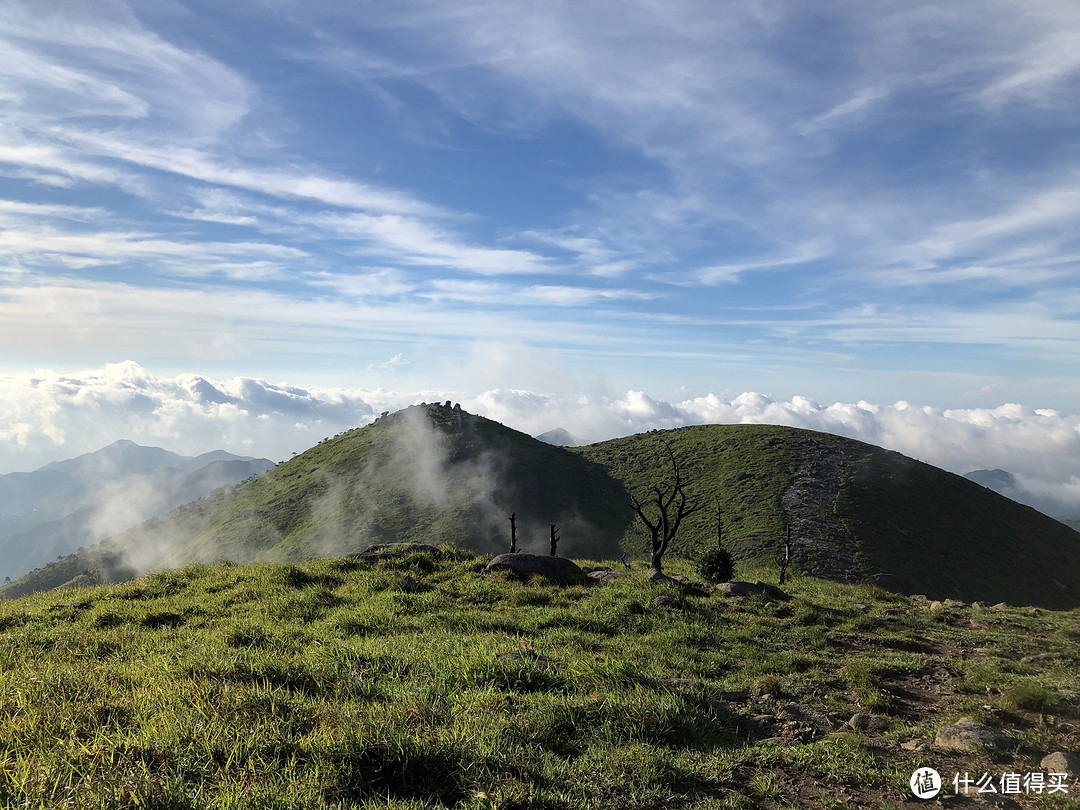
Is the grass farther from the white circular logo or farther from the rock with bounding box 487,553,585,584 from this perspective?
the rock with bounding box 487,553,585,584

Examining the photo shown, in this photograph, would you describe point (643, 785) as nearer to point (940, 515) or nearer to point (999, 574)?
point (999, 574)

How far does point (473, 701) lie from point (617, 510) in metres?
97.7

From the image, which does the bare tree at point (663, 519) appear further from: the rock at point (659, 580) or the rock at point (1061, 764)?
the rock at point (1061, 764)

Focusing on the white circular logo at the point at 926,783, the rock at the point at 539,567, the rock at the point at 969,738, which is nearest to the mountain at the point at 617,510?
the rock at the point at 539,567

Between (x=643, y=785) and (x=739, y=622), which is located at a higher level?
(x=643, y=785)

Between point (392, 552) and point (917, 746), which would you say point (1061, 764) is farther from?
point (392, 552)

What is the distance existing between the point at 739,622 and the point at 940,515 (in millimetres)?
91266

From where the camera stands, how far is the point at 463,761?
5.32 meters

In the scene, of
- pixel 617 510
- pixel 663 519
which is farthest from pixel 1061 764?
pixel 617 510

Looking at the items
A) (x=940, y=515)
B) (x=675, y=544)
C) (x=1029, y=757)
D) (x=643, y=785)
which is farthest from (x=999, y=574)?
(x=643, y=785)

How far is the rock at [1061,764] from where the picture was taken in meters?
6.53

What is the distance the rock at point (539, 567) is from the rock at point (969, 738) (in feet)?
41.6

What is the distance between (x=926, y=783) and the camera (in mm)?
6262

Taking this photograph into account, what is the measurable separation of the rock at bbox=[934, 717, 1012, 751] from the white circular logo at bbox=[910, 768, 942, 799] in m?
0.99
